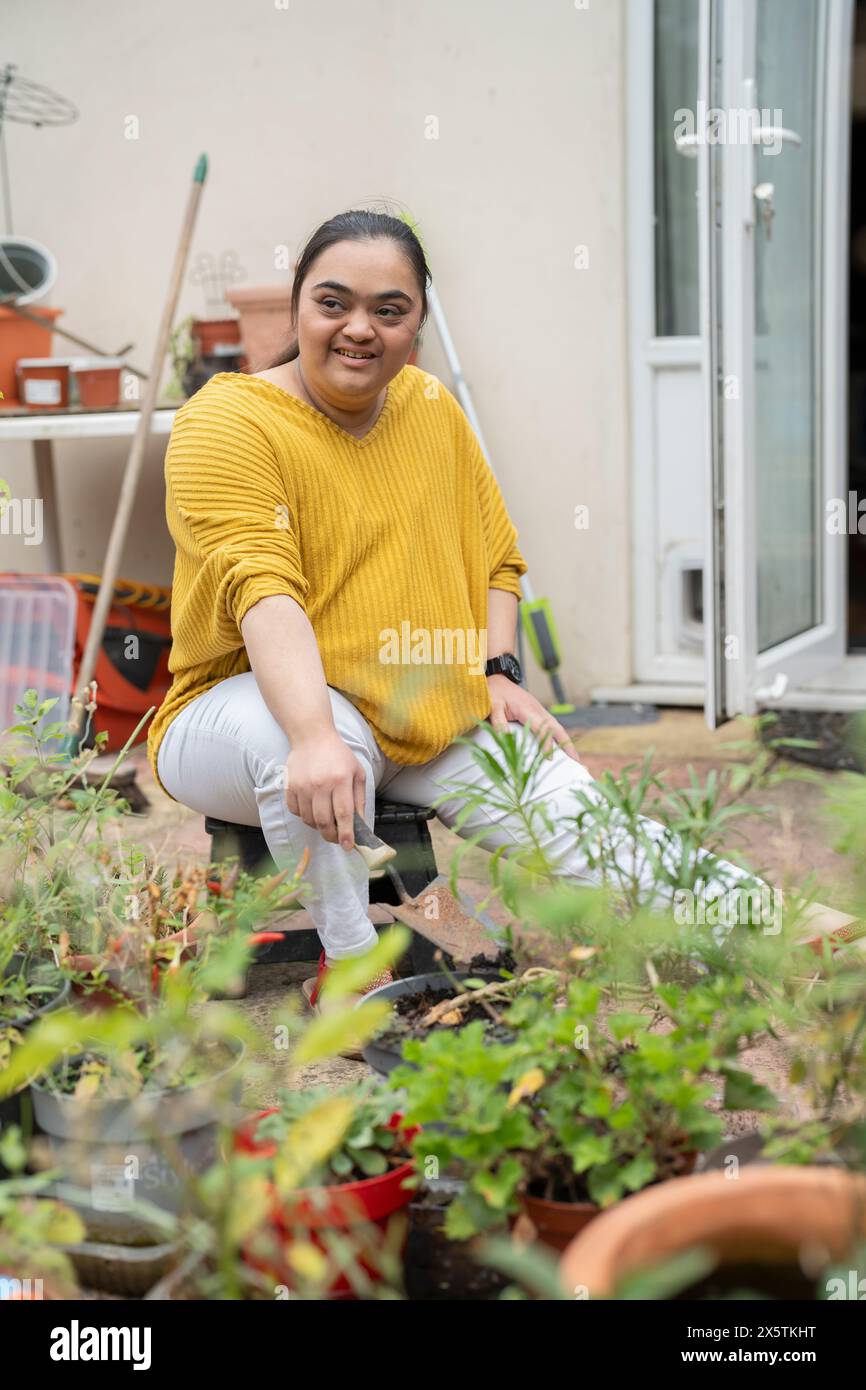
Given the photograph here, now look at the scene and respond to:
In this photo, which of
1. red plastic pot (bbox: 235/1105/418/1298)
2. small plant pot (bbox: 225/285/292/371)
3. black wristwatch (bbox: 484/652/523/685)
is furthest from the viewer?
small plant pot (bbox: 225/285/292/371)

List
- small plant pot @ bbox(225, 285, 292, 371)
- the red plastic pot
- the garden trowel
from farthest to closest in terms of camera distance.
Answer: small plant pot @ bbox(225, 285, 292, 371)
the garden trowel
the red plastic pot

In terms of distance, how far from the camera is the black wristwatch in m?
2.15

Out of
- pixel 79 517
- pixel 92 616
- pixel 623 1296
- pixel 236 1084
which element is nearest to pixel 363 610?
pixel 236 1084

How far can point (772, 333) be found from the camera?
11.4 ft

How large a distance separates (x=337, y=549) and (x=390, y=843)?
0.44m

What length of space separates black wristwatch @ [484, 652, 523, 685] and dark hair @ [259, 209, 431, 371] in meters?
0.52

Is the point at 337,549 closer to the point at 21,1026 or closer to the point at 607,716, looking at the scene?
the point at 21,1026

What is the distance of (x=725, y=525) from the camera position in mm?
3223

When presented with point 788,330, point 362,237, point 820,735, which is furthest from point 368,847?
point 788,330

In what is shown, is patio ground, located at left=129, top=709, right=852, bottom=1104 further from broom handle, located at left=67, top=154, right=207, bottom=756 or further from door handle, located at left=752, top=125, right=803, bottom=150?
door handle, located at left=752, top=125, right=803, bottom=150

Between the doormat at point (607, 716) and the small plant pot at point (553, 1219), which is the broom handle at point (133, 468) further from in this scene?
the small plant pot at point (553, 1219)

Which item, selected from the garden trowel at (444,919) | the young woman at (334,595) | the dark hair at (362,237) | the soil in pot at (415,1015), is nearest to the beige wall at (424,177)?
the young woman at (334,595)

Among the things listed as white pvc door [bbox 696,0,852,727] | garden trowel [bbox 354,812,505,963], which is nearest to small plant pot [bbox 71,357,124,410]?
white pvc door [bbox 696,0,852,727]
